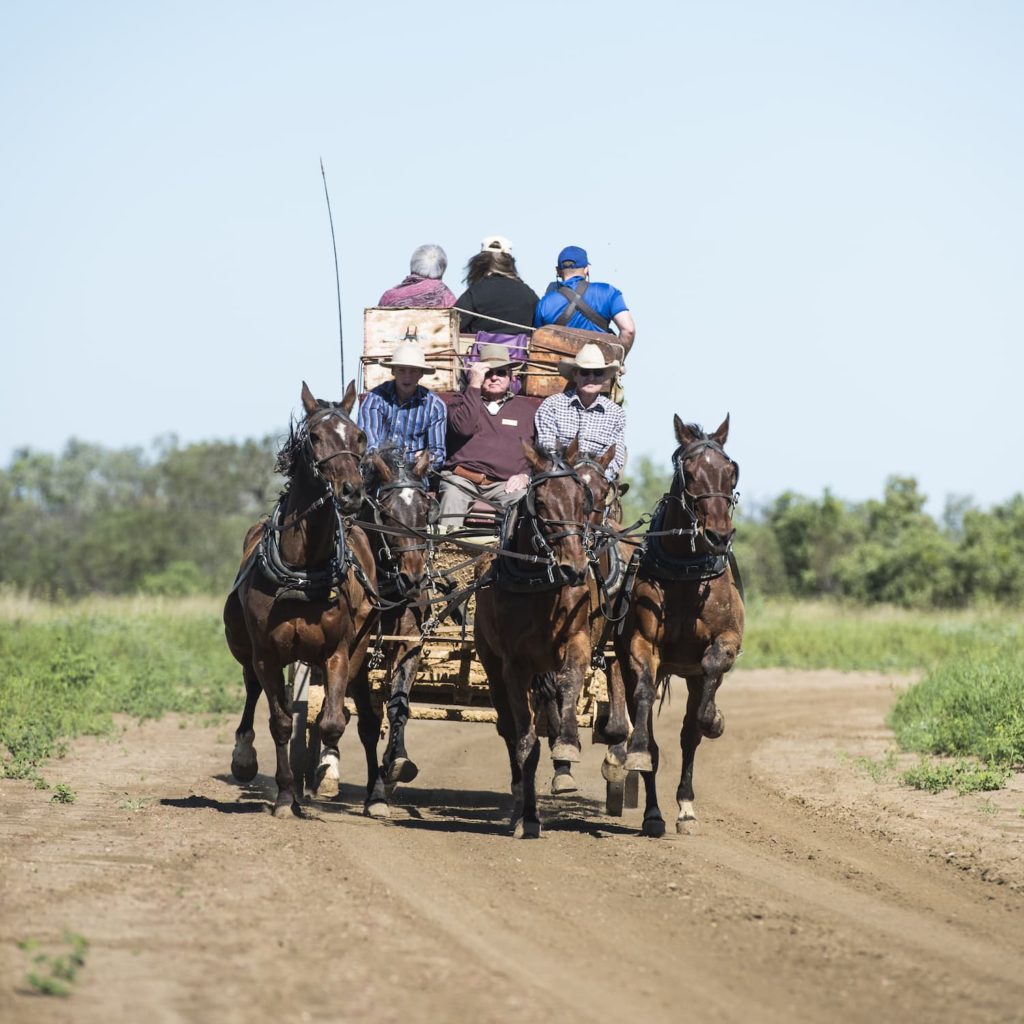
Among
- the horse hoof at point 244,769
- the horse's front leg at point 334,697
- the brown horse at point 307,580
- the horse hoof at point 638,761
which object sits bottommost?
the horse hoof at point 244,769

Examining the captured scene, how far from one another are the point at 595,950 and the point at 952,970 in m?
1.51

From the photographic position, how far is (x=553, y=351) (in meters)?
13.1

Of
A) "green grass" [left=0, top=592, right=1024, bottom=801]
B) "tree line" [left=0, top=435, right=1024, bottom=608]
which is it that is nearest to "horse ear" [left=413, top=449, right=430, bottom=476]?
"green grass" [left=0, top=592, right=1024, bottom=801]

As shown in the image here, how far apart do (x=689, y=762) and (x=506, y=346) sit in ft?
13.0

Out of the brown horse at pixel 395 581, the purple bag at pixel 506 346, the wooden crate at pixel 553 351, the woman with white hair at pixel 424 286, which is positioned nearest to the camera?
the brown horse at pixel 395 581

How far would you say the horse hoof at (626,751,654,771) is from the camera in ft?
34.9

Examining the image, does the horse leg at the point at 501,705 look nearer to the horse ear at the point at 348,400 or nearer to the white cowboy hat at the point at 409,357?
the horse ear at the point at 348,400

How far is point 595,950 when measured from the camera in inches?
273

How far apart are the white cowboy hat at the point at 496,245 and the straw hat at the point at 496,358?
61.5 inches

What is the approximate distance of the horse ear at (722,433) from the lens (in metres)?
10.8

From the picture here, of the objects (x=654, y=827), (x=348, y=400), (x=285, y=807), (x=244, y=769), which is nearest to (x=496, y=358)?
(x=348, y=400)

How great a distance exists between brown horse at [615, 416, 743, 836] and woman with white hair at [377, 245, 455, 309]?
3645mm

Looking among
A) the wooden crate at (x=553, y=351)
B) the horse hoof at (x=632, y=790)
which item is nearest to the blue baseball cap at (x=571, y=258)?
the wooden crate at (x=553, y=351)

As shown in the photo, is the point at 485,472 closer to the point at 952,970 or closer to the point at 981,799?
the point at 981,799
